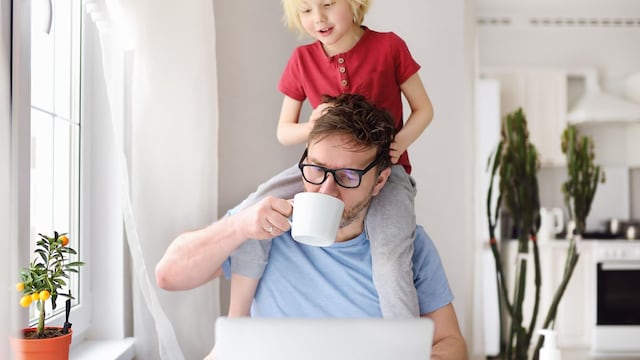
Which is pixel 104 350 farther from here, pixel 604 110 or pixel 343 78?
pixel 604 110

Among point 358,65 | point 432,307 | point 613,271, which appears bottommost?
point 613,271

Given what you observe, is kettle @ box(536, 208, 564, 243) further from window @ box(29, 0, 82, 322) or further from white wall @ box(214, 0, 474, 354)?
window @ box(29, 0, 82, 322)

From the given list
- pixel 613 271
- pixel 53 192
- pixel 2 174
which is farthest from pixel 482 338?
pixel 613 271

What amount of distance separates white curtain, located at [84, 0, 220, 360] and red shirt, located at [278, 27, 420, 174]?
0.70ft

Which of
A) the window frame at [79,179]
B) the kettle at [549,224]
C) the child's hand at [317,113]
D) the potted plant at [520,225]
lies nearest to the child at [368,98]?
the child's hand at [317,113]

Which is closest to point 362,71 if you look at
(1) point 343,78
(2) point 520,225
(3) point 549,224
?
(1) point 343,78

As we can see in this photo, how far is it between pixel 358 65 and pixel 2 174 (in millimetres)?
862

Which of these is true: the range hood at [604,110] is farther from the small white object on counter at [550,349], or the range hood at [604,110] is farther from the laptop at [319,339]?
the laptop at [319,339]

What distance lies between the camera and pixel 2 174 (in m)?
0.91

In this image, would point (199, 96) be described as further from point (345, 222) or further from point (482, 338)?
point (482, 338)

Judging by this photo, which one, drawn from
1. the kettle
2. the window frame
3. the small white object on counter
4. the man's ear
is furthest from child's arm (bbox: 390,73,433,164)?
the kettle

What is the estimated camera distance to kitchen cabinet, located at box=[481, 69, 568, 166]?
4.68m

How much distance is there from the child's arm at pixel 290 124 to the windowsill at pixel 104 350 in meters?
0.59

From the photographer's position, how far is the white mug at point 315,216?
47.0 inches
